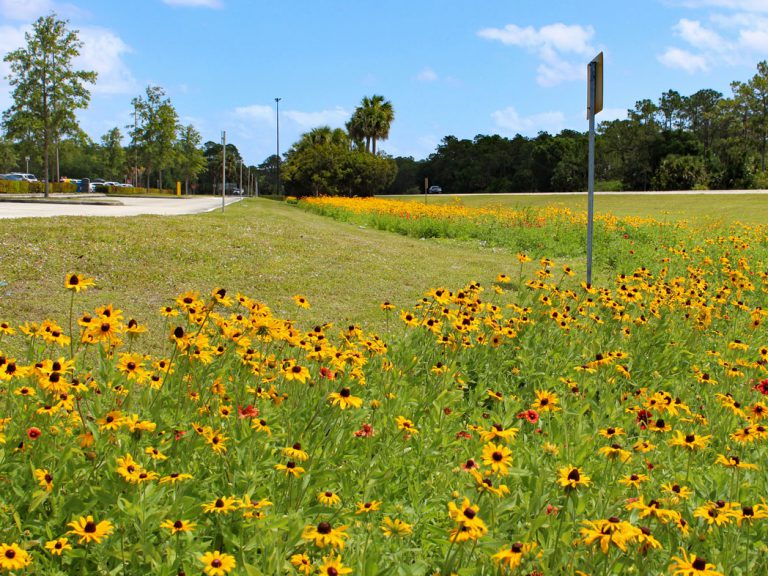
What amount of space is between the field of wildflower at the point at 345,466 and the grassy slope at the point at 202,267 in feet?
9.70

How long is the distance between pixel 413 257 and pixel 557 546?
901 cm

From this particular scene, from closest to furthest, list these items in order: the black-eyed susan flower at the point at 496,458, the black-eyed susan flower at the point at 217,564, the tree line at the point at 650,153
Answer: the black-eyed susan flower at the point at 217,564
the black-eyed susan flower at the point at 496,458
the tree line at the point at 650,153

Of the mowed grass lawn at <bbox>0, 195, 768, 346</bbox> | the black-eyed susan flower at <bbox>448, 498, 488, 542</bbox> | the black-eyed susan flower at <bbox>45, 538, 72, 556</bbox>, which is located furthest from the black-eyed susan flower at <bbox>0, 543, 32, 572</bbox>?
the mowed grass lawn at <bbox>0, 195, 768, 346</bbox>

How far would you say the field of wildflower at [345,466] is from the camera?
2129 millimetres

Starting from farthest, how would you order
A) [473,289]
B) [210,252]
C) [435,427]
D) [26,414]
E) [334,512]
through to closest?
[210,252]
[473,289]
[435,427]
[26,414]
[334,512]

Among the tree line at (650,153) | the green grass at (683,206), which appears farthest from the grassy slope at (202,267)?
the tree line at (650,153)

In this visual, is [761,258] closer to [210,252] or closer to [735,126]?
[210,252]

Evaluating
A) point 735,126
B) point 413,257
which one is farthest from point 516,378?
point 735,126

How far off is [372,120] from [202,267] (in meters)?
55.3

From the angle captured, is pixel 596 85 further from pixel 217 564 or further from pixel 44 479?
pixel 217 564

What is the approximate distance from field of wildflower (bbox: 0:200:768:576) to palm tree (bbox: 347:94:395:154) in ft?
193

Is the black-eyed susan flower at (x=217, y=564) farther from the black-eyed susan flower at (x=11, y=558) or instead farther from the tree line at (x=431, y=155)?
the tree line at (x=431, y=155)

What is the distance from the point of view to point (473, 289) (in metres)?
4.76

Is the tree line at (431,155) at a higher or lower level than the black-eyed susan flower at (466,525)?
higher
